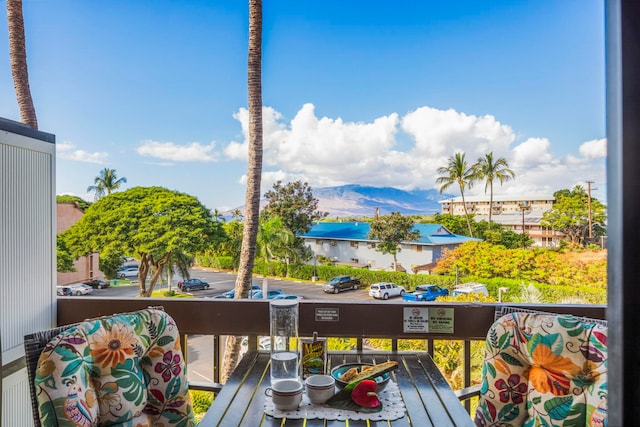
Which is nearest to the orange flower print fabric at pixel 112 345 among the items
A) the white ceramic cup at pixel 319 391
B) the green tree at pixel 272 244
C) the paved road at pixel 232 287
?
the white ceramic cup at pixel 319 391

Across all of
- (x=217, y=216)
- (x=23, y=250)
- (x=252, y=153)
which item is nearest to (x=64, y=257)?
(x=217, y=216)

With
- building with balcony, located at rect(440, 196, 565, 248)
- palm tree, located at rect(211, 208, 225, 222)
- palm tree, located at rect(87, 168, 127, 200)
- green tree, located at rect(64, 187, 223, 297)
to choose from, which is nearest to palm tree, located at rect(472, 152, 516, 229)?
building with balcony, located at rect(440, 196, 565, 248)

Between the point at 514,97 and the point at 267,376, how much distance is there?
16826 mm

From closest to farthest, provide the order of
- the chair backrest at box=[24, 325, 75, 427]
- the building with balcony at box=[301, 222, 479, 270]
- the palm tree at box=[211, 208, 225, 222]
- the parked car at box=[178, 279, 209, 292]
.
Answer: the chair backrest at box=[24, 325, 75, 427] < the building with balcony at box=[301, 222, 479, 270] < the parked car at box=[178, 279, 209, 292] < the palm tree at box=[211, 208, 225, 222]

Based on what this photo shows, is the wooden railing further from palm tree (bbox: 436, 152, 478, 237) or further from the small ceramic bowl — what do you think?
palm tree (bbox: 436, 152, 478, 237)

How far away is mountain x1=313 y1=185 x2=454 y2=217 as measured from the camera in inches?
443

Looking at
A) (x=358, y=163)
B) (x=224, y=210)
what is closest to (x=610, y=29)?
(x=224, y=210)

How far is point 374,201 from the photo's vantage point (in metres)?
11.9

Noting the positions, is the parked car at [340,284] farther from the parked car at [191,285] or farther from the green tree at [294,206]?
the parked car at [191,285]

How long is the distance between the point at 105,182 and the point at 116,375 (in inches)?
632

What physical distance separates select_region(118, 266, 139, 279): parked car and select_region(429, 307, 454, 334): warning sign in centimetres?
1261

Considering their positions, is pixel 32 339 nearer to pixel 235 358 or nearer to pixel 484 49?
pixel 235 358

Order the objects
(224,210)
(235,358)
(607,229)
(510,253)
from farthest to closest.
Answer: (224,210) → (510,253) → (235,358) → (607,229)

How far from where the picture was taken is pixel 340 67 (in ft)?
55.3
